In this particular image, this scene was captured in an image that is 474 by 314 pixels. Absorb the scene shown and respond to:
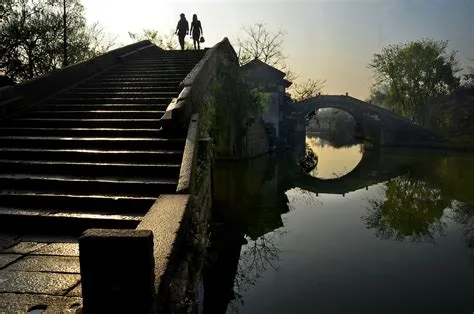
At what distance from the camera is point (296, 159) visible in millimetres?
29578

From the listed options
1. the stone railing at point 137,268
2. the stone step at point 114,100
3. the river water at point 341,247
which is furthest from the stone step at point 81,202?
the stone step at point 114,100

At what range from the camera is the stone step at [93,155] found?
20.1ft

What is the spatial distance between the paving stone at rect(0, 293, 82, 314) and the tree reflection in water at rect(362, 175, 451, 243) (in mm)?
9609

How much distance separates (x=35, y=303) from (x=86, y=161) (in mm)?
3415

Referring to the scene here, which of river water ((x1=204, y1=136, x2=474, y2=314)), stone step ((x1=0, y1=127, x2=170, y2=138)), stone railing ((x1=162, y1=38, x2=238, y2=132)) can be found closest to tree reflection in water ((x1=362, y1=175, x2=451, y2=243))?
river water ((x1=204, y1=136, x2=474, y2=314))

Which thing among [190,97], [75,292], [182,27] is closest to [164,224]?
[75,292]

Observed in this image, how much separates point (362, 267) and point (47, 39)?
25.3 metres

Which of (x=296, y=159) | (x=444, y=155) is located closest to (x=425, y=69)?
(x=444, y=155)

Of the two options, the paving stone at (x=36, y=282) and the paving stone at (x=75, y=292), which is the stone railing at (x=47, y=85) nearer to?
the paving stone at (x=36, y=282)

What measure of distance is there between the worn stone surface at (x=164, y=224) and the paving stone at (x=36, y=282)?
2.77ft

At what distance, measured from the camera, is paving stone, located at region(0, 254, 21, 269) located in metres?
3.80

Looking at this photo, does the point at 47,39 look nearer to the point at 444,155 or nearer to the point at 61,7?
the point at 61,7

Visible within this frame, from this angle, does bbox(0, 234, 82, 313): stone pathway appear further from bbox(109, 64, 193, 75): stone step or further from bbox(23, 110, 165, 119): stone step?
bbox(109, 64, 193, 75): stone step

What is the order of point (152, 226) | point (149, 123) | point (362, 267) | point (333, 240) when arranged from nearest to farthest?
point (152, 226), point (149, 123), point (362, 267), point (333, 240)
